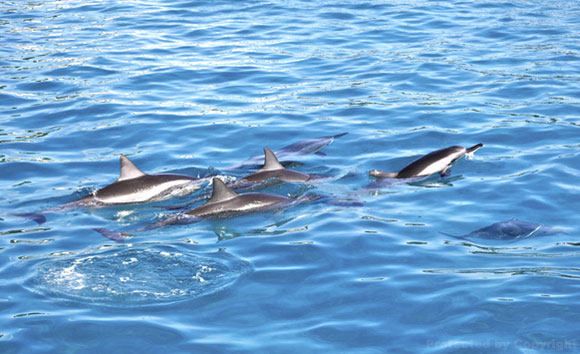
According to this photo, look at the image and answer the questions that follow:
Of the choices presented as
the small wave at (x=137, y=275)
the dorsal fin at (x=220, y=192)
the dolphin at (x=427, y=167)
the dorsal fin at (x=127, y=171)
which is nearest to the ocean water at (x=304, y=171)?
the small wave at (x=137, y=275)

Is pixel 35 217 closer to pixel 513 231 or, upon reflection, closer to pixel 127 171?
pixel 127 171

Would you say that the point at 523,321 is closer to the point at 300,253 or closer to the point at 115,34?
the point at 300,253

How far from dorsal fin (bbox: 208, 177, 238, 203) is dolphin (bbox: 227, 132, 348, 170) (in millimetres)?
1910

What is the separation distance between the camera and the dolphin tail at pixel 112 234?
29.1 feet

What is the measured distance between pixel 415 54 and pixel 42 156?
859cm

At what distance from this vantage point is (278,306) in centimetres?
744

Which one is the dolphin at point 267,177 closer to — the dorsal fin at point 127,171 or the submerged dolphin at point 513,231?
the dorsal fin at point 127,171

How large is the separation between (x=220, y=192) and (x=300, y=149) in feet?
8.79

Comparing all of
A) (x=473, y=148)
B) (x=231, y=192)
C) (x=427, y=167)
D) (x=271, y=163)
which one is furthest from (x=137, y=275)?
(x=473, y=148)

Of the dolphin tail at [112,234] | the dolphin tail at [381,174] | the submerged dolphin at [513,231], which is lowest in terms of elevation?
the submerged dolphin at [513,231]

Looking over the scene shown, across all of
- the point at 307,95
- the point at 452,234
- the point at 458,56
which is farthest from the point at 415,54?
the point at 452,234

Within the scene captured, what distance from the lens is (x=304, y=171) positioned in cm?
1116

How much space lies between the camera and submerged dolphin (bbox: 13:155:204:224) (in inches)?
394

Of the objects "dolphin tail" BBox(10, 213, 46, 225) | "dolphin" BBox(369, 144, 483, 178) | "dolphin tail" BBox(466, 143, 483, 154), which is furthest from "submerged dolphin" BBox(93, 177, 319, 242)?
"dolphin tail" BBox(466, 143, 483, 154)
